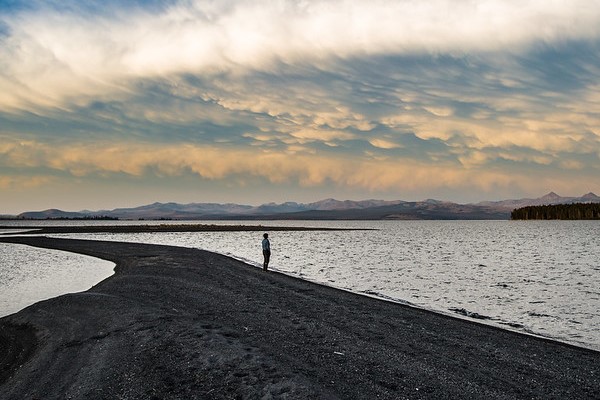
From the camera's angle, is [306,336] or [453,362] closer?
[453,362]

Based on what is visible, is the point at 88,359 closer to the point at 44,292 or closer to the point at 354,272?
the point at 44,292

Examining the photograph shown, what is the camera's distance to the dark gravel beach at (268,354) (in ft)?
36.6

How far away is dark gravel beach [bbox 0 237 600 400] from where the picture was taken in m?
11.1

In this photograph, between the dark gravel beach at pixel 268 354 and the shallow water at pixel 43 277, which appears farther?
the shallow water at pixel 43 277

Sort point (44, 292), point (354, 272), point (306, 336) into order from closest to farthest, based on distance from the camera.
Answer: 1. point (306, 336)
2. point (44, 292)
3. point (354, 272)

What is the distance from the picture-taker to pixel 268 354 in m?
13.3

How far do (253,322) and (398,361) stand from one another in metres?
6.84

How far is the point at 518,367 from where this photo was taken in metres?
13.1

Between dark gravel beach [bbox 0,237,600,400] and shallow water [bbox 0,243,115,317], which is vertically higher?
dark gravel beach [bbox 0,237,600,400]

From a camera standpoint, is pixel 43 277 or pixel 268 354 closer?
pixel 268 354

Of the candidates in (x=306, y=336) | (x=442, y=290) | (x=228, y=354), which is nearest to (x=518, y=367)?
(x=306, y=336)

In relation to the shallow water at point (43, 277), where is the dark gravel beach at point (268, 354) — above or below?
above

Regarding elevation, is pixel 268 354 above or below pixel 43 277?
above

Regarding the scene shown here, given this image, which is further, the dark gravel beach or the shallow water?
the shallow water
